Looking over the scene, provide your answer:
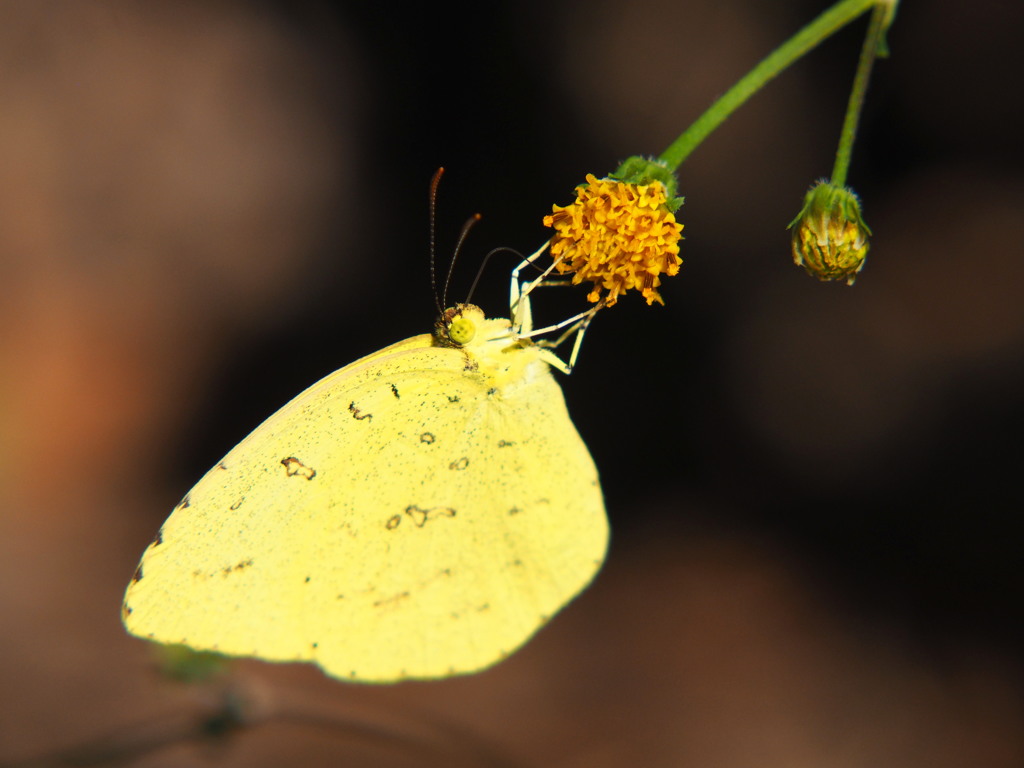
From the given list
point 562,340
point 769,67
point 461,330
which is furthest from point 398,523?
point 769,67

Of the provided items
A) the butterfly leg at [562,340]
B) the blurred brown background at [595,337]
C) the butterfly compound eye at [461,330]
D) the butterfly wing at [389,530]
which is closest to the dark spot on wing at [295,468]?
the butterfly wing at [389,530]

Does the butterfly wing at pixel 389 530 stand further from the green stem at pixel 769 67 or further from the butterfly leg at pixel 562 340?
the green stem at pixel 769 67

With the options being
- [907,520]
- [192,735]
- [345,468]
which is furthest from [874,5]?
[192,735]

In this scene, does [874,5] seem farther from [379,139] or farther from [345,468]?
[379,139]

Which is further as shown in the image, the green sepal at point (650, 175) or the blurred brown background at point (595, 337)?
the blurred brown background at point (595, 337)

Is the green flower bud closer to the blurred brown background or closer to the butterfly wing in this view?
the butterfly wing

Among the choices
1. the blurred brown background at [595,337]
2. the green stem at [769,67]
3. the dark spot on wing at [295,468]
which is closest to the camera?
the green stem at [769,67]
